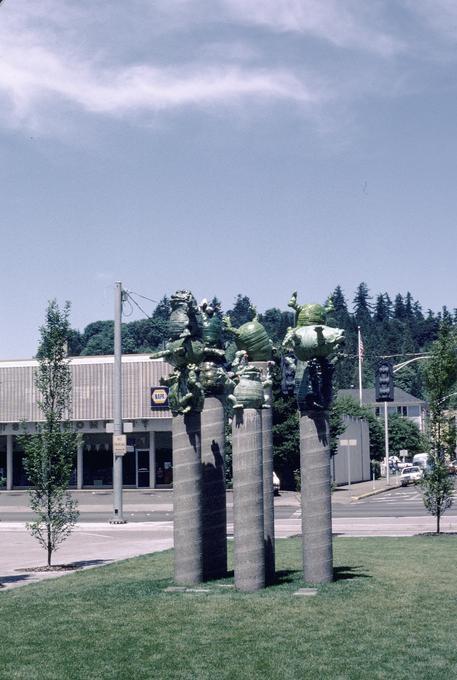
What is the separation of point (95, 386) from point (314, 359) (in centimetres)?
4509

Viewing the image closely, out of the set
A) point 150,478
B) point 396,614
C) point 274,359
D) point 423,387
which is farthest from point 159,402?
point 396,614

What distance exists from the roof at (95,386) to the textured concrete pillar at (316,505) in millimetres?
43498

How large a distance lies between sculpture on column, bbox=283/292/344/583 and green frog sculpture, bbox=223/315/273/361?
0.83 m

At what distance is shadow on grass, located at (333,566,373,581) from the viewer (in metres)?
15.3

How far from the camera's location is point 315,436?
14.5 meters

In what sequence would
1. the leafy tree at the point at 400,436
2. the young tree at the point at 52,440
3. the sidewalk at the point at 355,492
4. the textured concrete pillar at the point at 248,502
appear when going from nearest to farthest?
the textured concrete pillar at the point at 248,502, the young tree at the point at 52,440, the sidewalk at the point at 355,492, the leafy tree at the point at 400,436

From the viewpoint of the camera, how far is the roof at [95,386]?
58219mm

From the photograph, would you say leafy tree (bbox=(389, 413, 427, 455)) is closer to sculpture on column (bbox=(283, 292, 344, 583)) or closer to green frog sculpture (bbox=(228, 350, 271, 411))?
sculpture on column (bbox=(283, 292, 344, 583))

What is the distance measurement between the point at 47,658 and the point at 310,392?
6387 millimetres

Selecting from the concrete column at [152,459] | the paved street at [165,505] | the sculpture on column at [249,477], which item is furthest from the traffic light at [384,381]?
the concrete column at [152,459]

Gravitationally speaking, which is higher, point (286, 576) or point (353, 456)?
point (286, 576)

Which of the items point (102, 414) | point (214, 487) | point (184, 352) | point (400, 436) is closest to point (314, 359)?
point (184, 352)

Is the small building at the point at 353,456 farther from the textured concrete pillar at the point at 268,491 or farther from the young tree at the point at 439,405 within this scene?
the textured concrete pillar at the point at 268,491

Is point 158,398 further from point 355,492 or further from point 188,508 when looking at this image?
point 188,508
